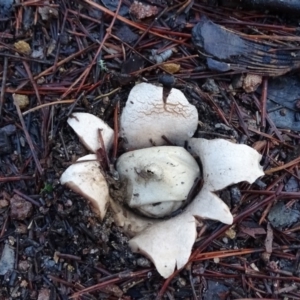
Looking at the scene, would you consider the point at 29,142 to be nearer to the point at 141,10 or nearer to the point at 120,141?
the point at 120,141

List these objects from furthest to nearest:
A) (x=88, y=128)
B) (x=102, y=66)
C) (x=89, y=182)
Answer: (x=102, y=66)
(x=88, y=128)
(x=89, y=182)

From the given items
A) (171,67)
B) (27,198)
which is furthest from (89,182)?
(171,67)

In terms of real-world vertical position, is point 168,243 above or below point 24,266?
above

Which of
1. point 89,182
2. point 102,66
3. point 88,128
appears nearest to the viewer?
point 89,182

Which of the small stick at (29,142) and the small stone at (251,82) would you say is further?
the small stone at (251,82)

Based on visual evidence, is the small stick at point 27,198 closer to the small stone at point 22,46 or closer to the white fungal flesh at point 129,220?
the white fungal flesh at point 129,220

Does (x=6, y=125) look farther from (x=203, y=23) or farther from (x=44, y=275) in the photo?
(x=203, y=23)

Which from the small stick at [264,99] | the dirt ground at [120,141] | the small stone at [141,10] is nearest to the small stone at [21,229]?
the dirt ground at [120,141]
